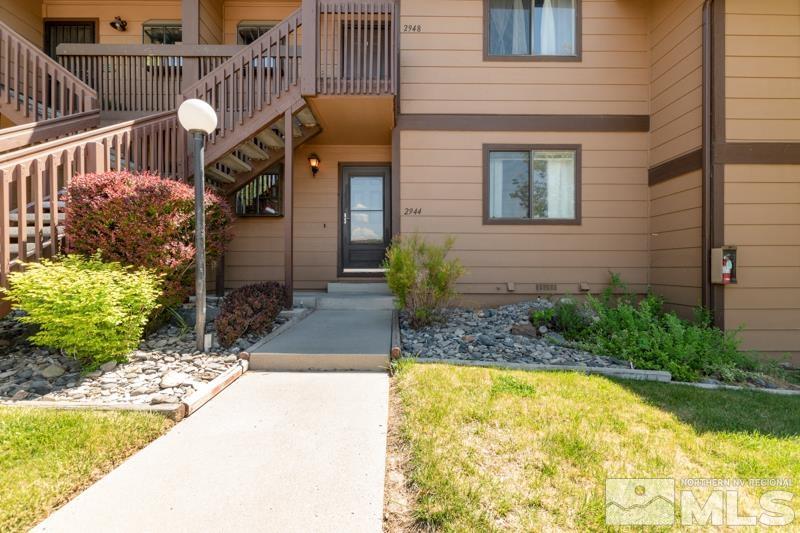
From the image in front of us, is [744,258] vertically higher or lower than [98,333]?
higher

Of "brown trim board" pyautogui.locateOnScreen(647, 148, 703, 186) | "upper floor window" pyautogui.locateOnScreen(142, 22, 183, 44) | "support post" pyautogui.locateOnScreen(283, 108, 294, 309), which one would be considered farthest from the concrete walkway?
"upper floor window" pyautogui.locateOnScreen(142, 22, 183, 44)

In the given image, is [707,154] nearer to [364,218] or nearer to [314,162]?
[364,218]

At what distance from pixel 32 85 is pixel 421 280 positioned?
6890mm

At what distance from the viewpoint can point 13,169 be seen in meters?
3.39

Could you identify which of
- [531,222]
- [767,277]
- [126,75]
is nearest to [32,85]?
[126,75]

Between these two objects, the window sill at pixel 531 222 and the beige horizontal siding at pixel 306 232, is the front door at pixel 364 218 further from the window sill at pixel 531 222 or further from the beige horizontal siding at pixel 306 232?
the window sill at pixel 531 222

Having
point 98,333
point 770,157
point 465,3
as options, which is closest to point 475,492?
point 98,333

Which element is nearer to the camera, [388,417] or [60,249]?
[388,417]

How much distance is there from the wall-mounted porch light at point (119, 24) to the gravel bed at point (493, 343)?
816 cm

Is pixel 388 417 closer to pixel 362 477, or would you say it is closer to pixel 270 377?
pixel 362 477

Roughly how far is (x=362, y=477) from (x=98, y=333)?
2.69 m

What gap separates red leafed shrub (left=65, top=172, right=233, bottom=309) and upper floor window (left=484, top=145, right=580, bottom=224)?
4257 millimetres

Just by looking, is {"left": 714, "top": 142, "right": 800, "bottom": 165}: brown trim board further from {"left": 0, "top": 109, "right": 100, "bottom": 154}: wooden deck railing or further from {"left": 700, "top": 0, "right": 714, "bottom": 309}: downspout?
{"left": 0, "top": 109, "right": 100, "bottom": 154}: wooden deck railing

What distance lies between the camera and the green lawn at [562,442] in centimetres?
168
